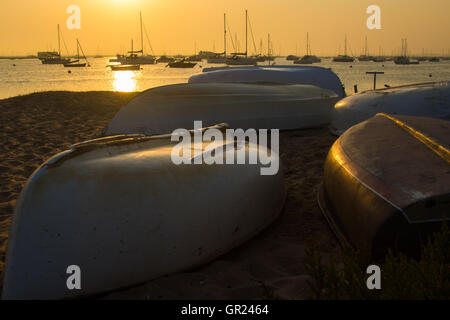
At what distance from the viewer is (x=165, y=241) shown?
263 cm

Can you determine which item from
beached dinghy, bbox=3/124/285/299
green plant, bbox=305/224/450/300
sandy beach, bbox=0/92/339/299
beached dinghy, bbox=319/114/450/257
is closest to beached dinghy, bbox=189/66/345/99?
sandy beach, bbox=0/92/339/299

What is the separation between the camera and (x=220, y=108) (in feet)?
23.6

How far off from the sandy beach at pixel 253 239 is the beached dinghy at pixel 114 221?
141 millimetres

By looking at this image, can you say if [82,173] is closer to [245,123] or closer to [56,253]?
[56,253]

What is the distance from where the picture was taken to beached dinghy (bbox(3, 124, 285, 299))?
2377 mm

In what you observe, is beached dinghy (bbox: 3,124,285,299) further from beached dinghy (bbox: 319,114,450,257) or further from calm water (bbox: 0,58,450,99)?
calm water (bbox: 0,58,450,99)

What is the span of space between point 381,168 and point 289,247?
91 cm

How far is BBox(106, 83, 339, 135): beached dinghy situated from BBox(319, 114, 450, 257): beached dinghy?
138 inches

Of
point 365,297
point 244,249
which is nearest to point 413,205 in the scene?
point 365,297

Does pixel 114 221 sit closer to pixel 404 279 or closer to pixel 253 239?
pixel 253 239

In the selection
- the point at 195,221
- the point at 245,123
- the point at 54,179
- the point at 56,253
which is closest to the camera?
the point at 56,253

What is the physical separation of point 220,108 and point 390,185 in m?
4.78

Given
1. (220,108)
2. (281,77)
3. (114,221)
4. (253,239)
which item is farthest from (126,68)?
(114,221)

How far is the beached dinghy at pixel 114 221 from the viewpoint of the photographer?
2.38 meters
